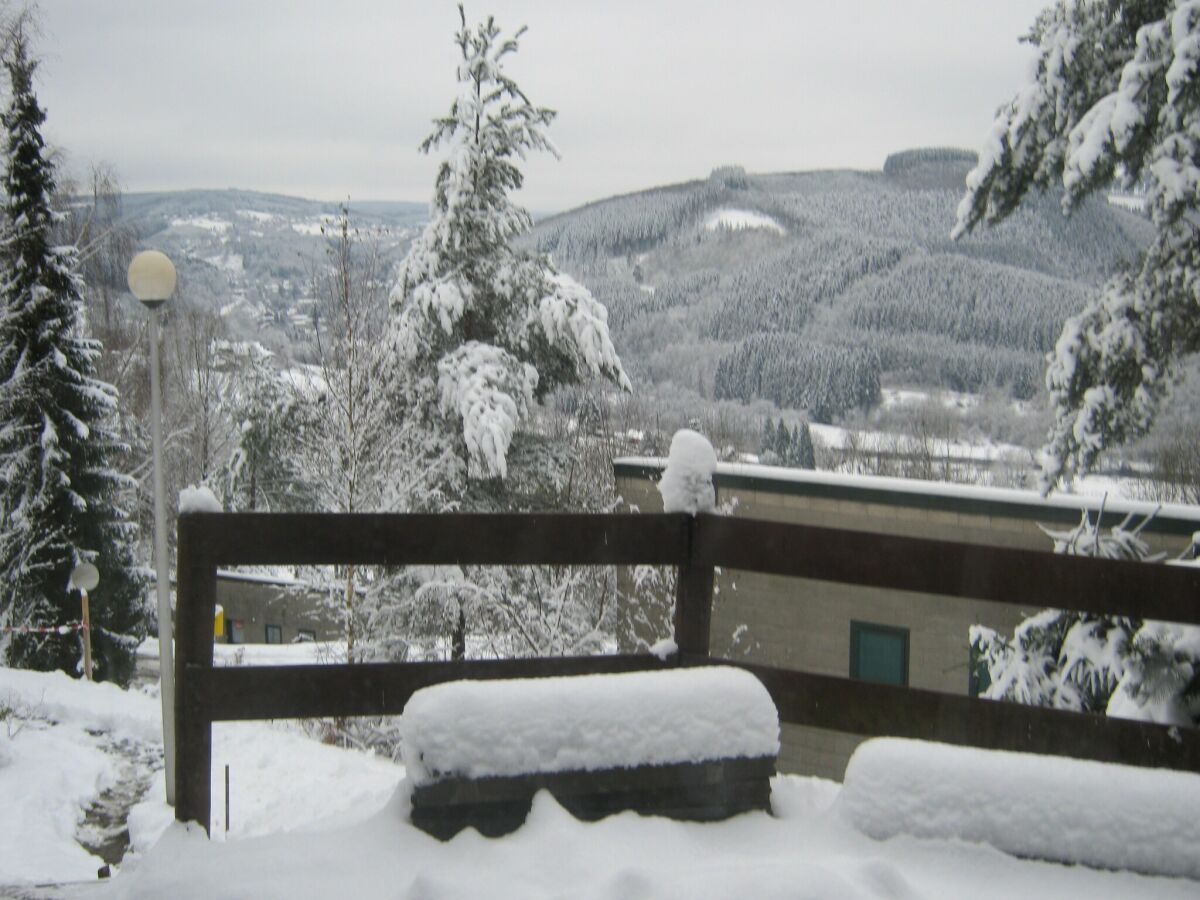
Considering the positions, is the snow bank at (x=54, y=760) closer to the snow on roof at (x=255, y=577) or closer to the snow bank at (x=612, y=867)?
the snow bank at (x=612, y=867)

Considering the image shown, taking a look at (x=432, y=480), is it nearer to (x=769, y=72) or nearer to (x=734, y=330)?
(x=734, y=330)

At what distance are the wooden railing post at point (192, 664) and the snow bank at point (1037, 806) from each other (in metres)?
1.84

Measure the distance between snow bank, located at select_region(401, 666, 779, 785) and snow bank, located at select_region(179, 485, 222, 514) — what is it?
99 centimetres

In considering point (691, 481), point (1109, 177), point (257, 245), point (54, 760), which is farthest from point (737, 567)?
point (257, 245)

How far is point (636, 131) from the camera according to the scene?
6494cm

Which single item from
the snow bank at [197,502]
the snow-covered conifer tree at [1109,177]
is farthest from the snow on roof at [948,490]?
the snow bank at [197,502]

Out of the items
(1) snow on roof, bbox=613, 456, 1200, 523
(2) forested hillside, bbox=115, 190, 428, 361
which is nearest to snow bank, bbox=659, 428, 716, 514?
(1) snow on roof, bbox=613, 456, 1200, 523

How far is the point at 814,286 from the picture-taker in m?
48.5

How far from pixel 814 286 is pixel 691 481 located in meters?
47.4

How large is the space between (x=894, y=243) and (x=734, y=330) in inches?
394

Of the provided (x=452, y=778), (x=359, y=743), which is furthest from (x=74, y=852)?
(x=359, y=743)

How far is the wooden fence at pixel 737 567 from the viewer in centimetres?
266

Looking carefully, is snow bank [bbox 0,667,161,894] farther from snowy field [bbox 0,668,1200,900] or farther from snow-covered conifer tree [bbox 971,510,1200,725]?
snow-covered conifer tree [bbox 971,510,1200,725]

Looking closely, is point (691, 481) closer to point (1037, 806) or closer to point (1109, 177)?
point (1037, 806)
